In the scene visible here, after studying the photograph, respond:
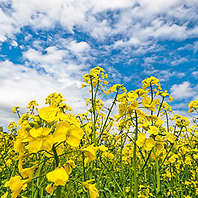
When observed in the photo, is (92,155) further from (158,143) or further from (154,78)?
(154,78)

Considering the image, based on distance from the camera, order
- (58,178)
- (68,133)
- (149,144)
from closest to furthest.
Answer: (58,178) → (68,133) → (149,144)

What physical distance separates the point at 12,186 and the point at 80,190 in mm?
2222

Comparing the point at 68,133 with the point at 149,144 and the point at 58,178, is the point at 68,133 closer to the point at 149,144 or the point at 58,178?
the point at 58,178

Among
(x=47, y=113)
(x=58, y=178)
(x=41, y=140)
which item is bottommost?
(x=58, y=178)

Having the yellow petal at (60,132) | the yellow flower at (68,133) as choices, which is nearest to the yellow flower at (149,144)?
the yellow flower at (68,133)

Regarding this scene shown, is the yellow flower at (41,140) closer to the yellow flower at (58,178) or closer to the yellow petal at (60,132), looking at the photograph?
the yellow petal at (60,132)

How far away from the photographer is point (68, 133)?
3.95ft

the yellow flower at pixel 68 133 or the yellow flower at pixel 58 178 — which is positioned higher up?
the yellow flower at pixel 68 133

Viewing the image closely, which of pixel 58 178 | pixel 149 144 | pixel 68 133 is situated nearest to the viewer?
pixel 58 178

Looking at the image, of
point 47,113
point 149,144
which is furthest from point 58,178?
point 149,144

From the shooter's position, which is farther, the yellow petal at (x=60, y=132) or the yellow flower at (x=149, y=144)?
the yellow flower at (x=149, y=144)

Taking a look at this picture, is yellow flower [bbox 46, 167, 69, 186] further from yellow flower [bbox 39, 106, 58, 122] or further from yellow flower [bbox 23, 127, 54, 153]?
yellow flower [bbox 39, 106, 58, 122]

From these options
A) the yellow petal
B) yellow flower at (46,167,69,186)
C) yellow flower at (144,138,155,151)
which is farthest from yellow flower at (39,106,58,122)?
yellow flower at (144,138,155,151)

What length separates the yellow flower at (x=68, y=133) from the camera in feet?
3.71
